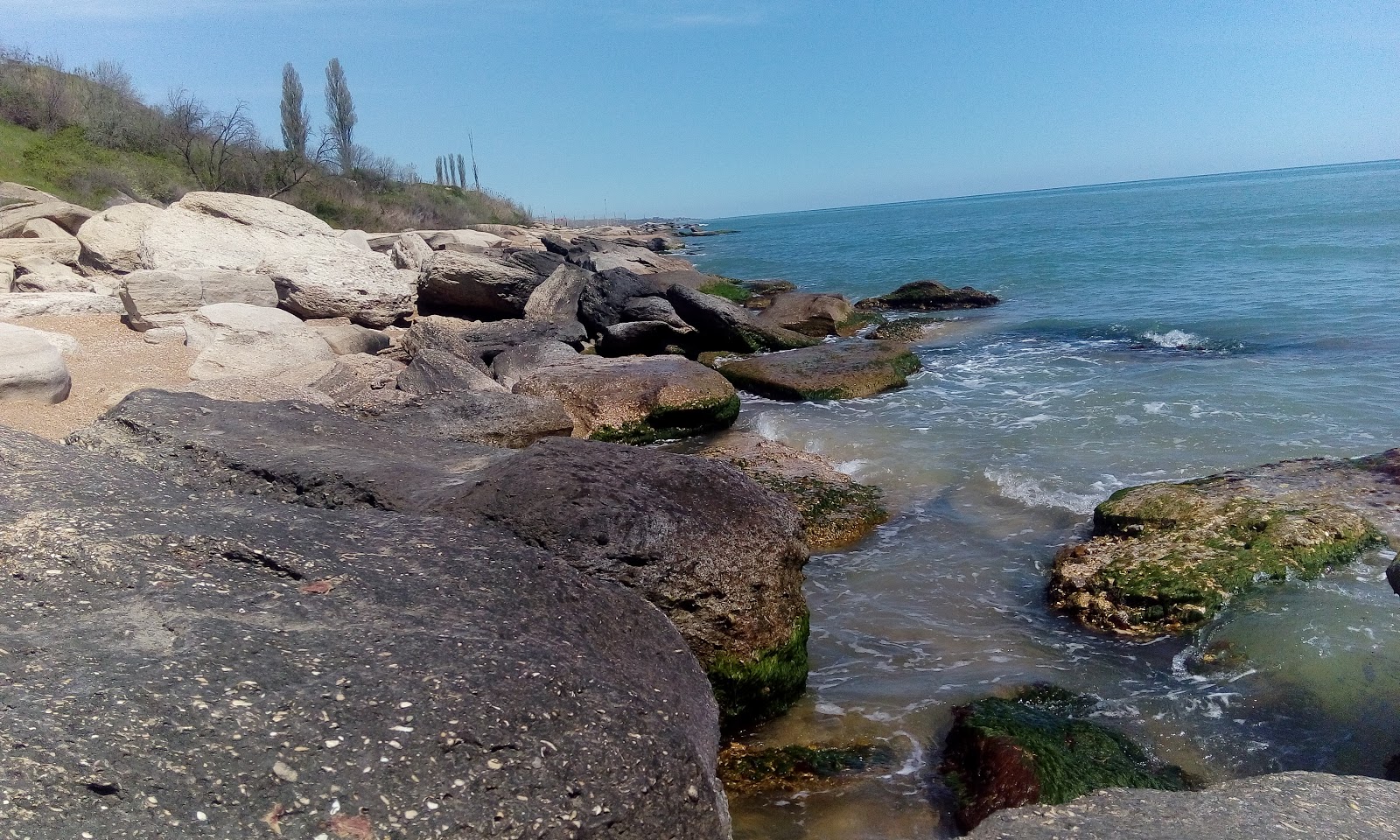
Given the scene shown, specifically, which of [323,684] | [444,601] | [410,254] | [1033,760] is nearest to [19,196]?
[410,254]

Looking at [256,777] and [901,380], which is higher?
[256,777]

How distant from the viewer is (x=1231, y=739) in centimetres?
428

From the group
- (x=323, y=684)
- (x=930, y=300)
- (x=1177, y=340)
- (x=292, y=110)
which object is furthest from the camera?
(x=292, y=110)

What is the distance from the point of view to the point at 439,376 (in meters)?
9.48

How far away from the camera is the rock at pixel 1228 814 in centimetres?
264

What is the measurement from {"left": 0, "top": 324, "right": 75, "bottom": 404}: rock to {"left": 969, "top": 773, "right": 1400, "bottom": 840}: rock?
796cm

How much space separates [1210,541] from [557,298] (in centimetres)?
1171

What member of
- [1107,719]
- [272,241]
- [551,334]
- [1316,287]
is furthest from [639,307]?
[1316,287]

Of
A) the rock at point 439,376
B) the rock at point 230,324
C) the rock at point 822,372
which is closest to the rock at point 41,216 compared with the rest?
the rock at point 230,324

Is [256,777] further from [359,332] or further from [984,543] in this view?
[359,332]

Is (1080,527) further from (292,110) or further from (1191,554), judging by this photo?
(292,110)

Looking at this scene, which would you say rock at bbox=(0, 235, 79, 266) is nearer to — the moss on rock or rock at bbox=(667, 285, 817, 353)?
rock at bbox=(667, 285, 817, 353)

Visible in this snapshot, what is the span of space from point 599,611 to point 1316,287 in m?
21.6

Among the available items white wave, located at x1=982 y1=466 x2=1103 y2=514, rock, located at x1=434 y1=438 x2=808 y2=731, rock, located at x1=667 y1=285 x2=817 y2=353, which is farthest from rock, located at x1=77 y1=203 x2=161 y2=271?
white wave, located at x1=982 y1=466 x2=1103 y2=514
